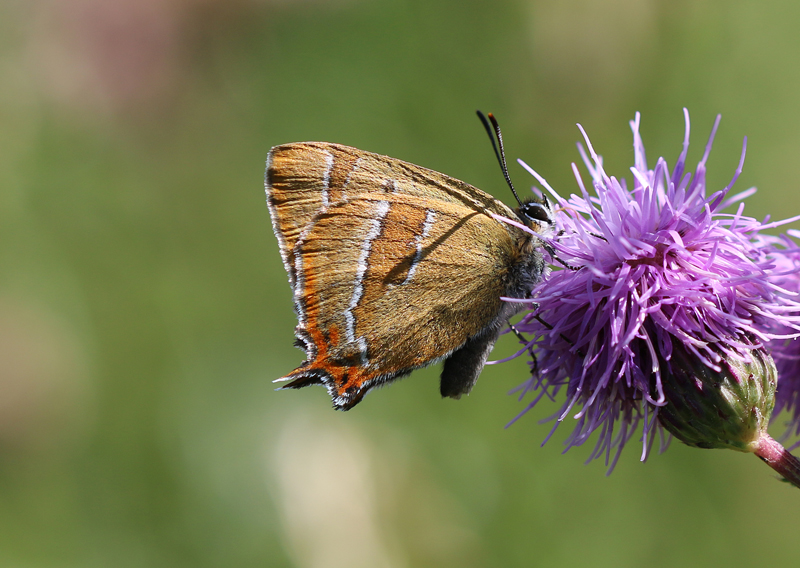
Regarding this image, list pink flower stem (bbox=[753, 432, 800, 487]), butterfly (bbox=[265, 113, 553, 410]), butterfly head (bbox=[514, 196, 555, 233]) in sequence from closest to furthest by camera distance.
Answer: pink flower stem (bbox=[753, 432, 800, 487])
butterfly (bbox=[265, 113, 553, 410])
butterfly head (bbox=[514, 196, 555, 233])

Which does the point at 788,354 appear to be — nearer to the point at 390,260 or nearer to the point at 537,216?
the point at 537,216

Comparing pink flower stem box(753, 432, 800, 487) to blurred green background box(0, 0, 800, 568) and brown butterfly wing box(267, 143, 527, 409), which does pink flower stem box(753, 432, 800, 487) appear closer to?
brown butterfly wing box(267, 143, 527, 409)

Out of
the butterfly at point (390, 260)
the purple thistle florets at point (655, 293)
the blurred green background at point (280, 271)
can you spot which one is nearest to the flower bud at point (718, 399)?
the purple thistle florets at point (655, 293)

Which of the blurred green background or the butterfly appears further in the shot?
the blurred green background

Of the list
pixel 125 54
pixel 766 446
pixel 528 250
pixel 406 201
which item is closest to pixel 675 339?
pixel 766 446

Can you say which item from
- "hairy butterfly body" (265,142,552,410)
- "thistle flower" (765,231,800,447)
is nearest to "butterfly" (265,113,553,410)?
"hairy butterfly body" (265,142,552,410)

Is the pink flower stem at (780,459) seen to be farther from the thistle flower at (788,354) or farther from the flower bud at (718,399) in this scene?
the thistle flower at (788,354)

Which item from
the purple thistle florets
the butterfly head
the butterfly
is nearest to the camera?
the purple thistle florets

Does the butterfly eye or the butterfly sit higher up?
the butterfly eye
